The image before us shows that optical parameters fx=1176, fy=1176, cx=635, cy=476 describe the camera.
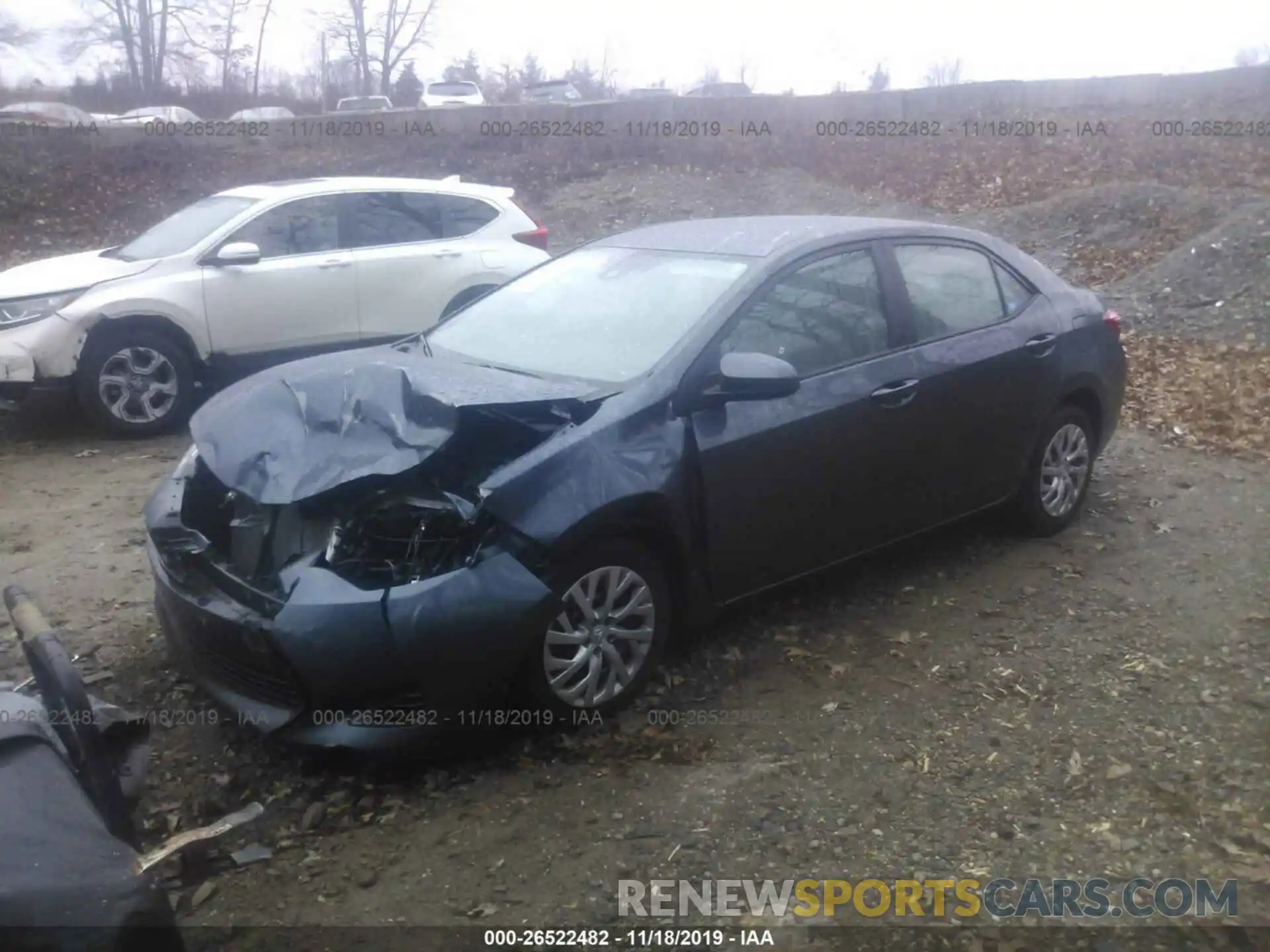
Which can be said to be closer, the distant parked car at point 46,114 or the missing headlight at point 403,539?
the missing headlight at point 403,539

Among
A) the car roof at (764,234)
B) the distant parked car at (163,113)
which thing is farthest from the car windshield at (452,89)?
the car roof at (764,234)

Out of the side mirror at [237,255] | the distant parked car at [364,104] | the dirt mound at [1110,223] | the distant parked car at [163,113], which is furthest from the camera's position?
the distant parked car at [364,104]

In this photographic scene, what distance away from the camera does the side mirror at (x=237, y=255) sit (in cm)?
800

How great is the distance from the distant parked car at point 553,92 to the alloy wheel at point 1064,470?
2624 cm

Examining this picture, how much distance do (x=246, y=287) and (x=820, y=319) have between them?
4.88 m

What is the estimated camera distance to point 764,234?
5031 millimetres

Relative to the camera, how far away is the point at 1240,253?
460 inches

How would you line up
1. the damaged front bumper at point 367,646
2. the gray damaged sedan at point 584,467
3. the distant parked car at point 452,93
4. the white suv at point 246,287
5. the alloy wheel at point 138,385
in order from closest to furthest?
the damaged front bumper at point 367,646
the gray damaged sedan at point 584,467
the white suv at point 246,287
the alloy wheel at point 138,385
the distant parked car at point 452,93

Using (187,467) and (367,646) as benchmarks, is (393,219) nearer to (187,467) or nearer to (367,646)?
(187,467)

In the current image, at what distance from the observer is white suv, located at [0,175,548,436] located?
24.8ft

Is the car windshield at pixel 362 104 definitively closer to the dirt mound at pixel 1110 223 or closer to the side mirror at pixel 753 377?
the dirt mound at pixel 1110 223

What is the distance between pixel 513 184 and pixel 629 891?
16.8 metres

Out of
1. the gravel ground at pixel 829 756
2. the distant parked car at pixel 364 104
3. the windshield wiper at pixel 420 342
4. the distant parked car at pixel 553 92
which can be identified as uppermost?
the distant parked car at pixel 553 92
